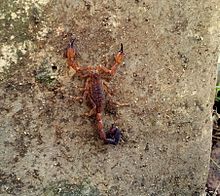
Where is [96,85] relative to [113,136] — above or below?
above

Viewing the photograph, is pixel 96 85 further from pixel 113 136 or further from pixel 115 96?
pixel 113 136

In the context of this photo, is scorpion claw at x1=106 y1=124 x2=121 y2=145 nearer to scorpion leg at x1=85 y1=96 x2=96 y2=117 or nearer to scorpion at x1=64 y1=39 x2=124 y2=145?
scorpion at x1=64 y1=39 x2=124 y2=145

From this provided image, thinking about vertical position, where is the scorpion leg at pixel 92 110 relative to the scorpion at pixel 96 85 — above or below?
below

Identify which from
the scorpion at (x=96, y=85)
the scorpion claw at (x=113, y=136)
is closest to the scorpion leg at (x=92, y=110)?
the scorpion at (x=96, y=85)

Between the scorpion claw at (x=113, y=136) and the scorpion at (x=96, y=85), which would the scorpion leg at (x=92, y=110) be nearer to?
the scorpion at (x=96, y=85)

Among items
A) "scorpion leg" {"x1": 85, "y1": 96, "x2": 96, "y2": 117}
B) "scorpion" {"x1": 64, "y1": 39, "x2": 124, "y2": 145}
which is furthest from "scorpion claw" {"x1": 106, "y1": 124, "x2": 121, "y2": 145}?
"scorpion leg" {"x1": 85, "y1": 96, "x2": 96, "y2": 117}

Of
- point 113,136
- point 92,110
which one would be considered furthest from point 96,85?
point 113,136

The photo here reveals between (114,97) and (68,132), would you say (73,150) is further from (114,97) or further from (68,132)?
(114,97)

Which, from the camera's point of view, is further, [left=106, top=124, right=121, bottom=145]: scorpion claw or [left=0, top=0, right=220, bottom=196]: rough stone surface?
[left=106, top=124, right=121, bottom=145]: scorpion claw
